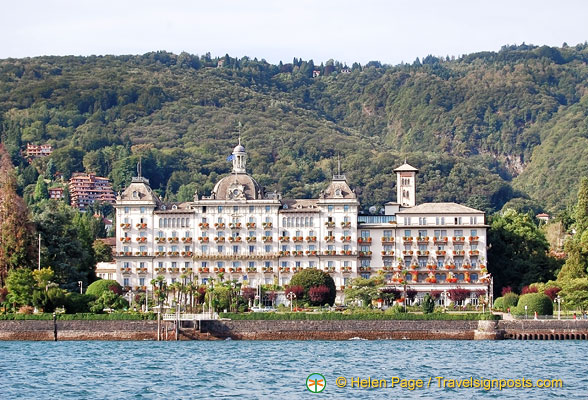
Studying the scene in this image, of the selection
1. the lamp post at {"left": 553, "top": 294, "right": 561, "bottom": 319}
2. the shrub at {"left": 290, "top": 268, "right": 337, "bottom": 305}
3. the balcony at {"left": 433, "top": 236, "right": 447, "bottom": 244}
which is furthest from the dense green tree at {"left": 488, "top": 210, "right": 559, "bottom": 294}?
the shrub at {"left": 290, "top": 268, "right": 337, "bottom": 305}

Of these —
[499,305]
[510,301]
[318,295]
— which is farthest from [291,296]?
[510,301]

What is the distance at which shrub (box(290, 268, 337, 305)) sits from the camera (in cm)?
13438

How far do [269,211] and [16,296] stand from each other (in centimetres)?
4009

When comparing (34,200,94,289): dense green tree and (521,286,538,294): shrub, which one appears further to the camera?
(521,286,538,294): shrub

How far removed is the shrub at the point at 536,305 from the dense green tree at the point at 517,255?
28491 millimetres

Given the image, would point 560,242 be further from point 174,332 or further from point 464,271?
point 174,332

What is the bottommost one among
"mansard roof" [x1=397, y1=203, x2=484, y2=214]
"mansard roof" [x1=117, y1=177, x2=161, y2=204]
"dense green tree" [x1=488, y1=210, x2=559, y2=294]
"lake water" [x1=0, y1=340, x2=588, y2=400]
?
"lake water" [x1=0, y1=340, x2=588, y2=400]

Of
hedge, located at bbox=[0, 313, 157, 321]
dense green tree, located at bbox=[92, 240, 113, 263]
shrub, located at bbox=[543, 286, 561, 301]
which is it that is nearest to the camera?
hedge, located at bbox=[0, 313, 157, 321]

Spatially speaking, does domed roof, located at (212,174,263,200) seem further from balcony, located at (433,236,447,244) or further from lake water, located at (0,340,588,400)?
lake water, located at (0,340,588,400)

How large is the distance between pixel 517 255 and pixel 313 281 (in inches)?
1106

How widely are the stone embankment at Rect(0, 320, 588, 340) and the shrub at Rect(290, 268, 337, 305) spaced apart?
23.8 m

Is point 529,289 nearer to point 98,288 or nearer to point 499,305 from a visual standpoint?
point 499,305

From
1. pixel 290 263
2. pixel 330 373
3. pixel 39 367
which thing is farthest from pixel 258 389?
pixel 290 263

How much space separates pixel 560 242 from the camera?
17350cm
